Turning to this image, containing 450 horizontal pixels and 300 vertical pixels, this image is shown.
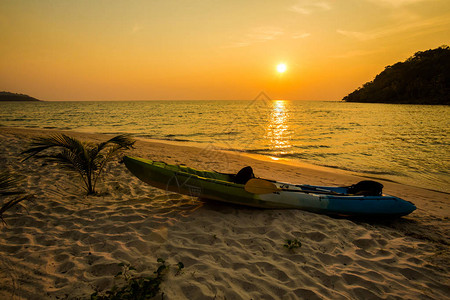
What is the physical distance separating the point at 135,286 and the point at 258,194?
3.38m

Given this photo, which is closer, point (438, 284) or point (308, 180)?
point (438, 284)

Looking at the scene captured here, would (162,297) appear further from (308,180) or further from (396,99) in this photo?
(396,99)

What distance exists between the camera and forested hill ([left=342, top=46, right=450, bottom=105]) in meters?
86.2

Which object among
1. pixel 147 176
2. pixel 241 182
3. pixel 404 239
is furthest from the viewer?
pixel 241 182

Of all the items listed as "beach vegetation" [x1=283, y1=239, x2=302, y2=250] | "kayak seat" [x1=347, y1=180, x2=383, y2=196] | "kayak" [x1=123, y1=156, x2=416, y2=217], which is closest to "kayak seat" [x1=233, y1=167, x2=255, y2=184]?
"kayak" [x1=123, y1=156, x2=416, y2=217]

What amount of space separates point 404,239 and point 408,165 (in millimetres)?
9649

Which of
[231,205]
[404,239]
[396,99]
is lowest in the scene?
[404,239]

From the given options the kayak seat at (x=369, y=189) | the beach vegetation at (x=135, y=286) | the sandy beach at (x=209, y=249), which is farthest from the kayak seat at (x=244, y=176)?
the kayak seat at (x=369, y=189)

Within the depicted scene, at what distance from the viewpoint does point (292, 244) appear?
A: 4.23 meters

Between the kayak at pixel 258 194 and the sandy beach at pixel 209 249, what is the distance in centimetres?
27

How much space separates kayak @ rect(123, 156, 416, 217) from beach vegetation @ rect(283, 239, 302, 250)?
1.36 meters

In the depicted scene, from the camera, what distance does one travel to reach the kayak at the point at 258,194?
543 cm

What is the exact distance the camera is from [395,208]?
5914mm

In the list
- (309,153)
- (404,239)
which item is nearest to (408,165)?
(309,153)
